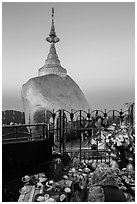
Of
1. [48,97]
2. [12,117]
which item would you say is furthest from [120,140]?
[48,97]

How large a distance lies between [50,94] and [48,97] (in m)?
0.06

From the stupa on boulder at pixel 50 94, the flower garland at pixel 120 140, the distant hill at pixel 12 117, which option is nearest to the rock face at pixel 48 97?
the stupa on boulder at pixel 50 94

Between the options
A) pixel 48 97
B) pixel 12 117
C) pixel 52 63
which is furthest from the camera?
pixel 48 97

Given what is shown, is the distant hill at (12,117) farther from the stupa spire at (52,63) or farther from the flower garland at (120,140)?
the flower garland at (120,140)

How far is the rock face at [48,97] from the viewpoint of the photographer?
109 inches

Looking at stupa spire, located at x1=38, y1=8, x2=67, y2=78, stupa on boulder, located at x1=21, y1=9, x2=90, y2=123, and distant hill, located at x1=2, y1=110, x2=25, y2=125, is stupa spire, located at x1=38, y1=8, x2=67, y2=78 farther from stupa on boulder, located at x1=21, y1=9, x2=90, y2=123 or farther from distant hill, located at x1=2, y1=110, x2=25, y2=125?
distant hill, located at x1=2, y1=110, x2=25, y2=125

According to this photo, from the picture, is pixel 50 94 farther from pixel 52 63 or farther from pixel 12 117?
pixel 12 117

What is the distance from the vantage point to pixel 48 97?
9.35 feet

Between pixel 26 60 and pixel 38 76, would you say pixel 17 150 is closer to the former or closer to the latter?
pixel 26 60

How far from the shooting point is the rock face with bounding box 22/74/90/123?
2762 millimetres

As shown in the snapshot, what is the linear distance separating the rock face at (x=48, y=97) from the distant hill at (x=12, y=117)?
13 centimetres

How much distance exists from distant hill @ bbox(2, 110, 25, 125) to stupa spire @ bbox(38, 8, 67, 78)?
0.62m

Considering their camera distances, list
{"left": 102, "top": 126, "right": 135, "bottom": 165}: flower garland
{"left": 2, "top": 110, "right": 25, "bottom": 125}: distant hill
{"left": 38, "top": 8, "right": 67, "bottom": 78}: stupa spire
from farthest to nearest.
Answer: {"left": 38, "top": 8, "right": 67, "bottom": 78}: stupa spire → {"left": 2, "top": 110, "right": 25, "bottom": 125}: distant hill → {"left": 102, "top": 126, "right": 135, "bottom": 165}: flower garland

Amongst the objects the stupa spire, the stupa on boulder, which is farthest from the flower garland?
the stupa spire
